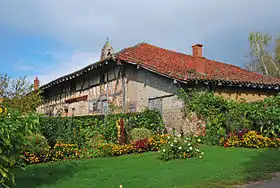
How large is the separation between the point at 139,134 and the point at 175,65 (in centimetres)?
536

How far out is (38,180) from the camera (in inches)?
300

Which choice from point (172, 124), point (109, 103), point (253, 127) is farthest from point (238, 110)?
point (109, 103)

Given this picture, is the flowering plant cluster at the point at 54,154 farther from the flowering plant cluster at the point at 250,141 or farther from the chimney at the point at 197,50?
the chimney at the point at 197,50

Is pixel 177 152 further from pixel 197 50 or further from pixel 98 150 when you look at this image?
pixel 197 50

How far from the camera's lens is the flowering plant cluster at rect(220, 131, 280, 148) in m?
11.7

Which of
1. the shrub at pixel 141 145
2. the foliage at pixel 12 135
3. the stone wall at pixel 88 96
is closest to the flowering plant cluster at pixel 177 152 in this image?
the shrub at pixel 141 145

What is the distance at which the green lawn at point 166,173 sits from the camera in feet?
22.2

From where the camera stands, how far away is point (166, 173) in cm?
782

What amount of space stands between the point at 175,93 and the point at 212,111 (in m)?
2.03

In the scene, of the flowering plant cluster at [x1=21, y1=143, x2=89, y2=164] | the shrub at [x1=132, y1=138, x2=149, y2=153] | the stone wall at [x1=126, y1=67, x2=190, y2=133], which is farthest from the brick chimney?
the flowering plant cluster at [x1=21, y1=143, x2=89, y2=164]

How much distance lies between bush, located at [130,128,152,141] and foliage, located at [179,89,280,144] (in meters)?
2.25

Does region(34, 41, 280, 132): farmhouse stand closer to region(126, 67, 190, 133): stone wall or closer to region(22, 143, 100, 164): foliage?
region(126, 67, 190, 133): stone wall

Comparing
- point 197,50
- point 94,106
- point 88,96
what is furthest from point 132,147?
point 88,96

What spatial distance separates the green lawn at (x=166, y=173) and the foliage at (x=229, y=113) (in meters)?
2.01
